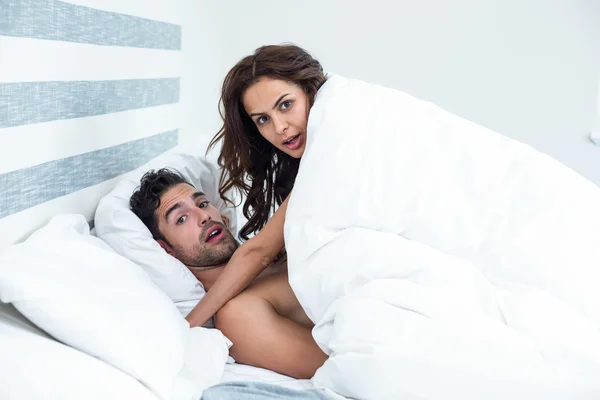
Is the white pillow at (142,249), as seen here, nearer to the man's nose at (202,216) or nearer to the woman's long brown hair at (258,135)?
the man's nose at (202,216)

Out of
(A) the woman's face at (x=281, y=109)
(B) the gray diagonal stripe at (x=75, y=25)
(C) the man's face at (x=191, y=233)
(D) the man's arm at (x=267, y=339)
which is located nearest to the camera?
(B) the gray diagonal stripe at (x=75, y=25)

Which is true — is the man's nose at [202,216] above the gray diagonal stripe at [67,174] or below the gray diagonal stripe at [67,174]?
below

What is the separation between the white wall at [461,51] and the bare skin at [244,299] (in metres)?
1.20

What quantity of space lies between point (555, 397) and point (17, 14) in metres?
1.33

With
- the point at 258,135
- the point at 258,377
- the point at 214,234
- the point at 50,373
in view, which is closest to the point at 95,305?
the point at 50,373

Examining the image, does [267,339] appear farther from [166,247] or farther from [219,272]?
[166,247]

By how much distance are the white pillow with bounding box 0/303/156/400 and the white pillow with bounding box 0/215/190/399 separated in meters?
0.03

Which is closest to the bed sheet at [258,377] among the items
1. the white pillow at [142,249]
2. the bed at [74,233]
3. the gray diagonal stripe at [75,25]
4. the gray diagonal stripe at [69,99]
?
the bed at [74,233]

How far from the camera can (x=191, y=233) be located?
2.09m

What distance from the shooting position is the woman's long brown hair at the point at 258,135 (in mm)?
1972

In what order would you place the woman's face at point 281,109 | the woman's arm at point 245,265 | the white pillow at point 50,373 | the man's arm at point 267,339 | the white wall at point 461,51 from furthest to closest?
the white wall at point 461,51 → the woman's face at point 281,109 → the woman's arm at point 245,265 → the man's arm at point 267,339 → the white pillow at point 50,373

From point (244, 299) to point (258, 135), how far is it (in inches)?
22.4

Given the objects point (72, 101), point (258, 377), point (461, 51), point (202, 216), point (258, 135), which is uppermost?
point (461, 51)

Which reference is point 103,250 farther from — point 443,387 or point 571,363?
point 571,363
